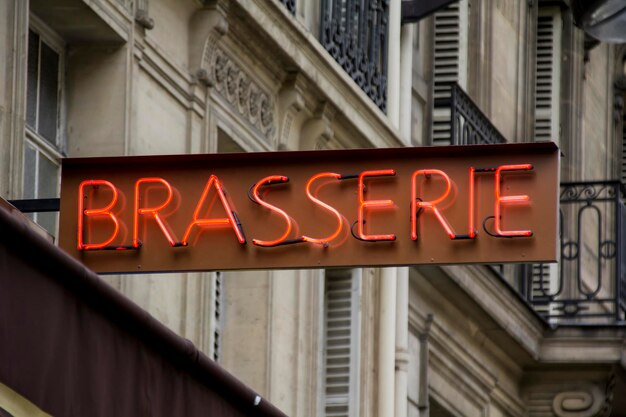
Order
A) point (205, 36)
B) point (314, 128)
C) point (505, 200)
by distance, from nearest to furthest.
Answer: point (505, 200) → point (205, 36) → point (314, 128)

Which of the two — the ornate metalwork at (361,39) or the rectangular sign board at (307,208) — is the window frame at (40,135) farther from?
the ornate metalwork at (361,39)

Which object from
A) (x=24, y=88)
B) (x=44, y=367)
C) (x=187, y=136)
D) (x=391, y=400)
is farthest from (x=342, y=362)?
(x=44, y=367)

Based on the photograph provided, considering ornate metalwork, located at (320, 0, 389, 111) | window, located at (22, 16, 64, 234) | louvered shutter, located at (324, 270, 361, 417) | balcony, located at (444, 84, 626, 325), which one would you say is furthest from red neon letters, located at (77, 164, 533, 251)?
balcony, located at (444, 84, 626, 325)

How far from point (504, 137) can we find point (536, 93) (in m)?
3.48

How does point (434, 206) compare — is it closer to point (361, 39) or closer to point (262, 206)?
point (262, 206)

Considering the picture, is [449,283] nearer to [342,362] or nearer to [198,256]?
[342,362]

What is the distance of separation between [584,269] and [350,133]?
1042 centimetres

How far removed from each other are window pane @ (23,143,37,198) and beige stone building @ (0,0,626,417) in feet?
0.05

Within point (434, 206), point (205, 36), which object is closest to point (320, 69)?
point (205, 36)

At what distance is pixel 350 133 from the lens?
2034 cm

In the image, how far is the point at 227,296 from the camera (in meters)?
18.7

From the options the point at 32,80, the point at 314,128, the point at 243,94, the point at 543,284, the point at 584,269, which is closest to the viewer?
the point at 32,80

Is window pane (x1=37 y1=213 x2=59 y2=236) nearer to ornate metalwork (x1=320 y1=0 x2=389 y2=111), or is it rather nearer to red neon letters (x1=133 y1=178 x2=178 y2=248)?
red neon letters (x1=133 y1=178 x2=178 y2=248)

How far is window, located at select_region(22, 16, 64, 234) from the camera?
15.6m
